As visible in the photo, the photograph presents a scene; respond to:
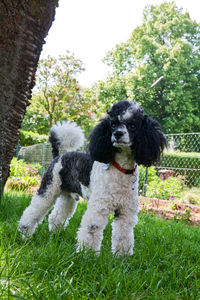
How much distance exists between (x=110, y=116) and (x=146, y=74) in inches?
809

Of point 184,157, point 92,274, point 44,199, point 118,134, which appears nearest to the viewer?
point 92,274

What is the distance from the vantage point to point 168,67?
68.4ft

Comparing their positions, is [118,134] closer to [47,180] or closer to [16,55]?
[47,180]

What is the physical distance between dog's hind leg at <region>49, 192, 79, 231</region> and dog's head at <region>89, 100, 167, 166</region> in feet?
3.39

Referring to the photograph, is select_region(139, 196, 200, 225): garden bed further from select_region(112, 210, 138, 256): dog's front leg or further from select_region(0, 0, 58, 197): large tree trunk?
select_region(0, 0, 58, 197): large tree trunk

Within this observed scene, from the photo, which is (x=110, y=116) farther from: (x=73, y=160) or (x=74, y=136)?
(x=74, y=136)

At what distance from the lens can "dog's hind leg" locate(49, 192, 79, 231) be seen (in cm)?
331

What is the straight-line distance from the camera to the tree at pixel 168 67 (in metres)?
21.1

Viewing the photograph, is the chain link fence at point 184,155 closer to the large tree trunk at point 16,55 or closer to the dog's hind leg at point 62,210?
the dog's hind leg at point 62,210

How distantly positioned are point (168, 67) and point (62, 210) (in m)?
19.7

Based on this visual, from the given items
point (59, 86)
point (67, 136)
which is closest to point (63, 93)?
point (59, 86)

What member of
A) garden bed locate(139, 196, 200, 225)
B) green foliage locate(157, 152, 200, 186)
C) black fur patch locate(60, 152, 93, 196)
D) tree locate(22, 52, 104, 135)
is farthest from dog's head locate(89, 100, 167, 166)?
tree locate(22, 52, 104, 135)

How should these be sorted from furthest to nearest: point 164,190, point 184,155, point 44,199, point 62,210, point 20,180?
point 184,155
point 20,180
point 164,190
point 62,210
point 44,199

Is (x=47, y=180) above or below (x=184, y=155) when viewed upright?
below
